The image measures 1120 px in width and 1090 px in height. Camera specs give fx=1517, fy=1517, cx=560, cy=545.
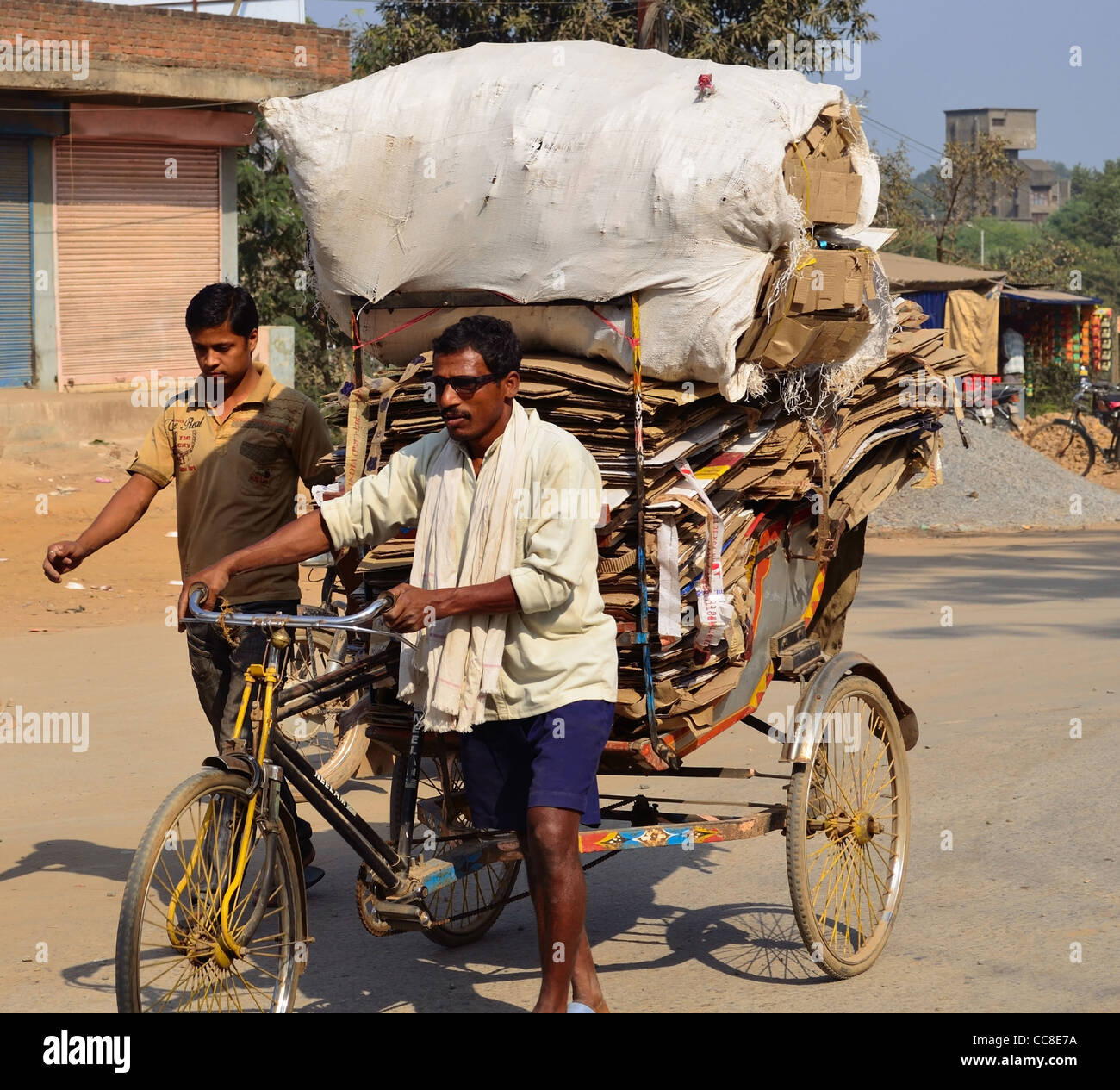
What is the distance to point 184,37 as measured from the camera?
663 inches

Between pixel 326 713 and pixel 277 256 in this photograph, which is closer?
pixel 326 713

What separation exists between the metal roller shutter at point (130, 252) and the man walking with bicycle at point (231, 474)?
12799mm

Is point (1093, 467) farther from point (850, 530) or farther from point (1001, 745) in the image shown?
point (850, 530)

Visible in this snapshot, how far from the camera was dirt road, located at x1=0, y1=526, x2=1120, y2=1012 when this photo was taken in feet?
14.1

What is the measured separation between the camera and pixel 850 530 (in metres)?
5.46

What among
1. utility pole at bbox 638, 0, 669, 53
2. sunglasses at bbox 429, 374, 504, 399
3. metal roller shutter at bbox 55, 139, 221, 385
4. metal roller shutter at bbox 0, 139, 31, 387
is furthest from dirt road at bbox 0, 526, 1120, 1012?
metal roller shutter at bbox 55, 139, 221, 385

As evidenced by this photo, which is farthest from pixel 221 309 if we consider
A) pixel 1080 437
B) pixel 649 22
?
pixel 1080 437

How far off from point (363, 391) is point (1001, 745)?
4.04 metres

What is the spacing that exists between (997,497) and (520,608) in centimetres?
1512

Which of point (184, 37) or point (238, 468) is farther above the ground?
point (184, 37)

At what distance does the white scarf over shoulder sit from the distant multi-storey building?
10266 cm

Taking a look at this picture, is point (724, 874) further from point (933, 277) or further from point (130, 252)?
point (933, 277)

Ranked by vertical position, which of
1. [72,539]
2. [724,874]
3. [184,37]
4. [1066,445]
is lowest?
[724,874]
